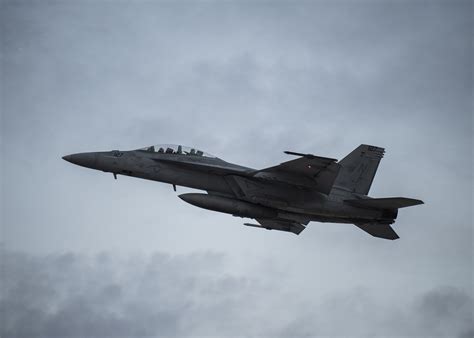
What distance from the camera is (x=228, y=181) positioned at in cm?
2789

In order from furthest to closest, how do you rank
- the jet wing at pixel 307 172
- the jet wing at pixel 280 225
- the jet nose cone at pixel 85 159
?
the jet wing at pixel 280 225 → the jet nose cone at pixel 85 159 → the jet wing at pixel 307 172

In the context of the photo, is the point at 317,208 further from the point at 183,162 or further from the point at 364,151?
the point at 183,162

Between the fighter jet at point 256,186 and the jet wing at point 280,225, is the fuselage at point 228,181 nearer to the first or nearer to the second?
the fighter jet at point 256,186

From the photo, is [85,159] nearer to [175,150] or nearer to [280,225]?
[175,150]

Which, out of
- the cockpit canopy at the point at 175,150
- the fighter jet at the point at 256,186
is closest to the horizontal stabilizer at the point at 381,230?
the fighter jet at the point at 256,186

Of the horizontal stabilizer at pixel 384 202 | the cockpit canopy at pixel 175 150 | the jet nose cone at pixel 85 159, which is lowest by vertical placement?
the horizontal stabilizer at pixel 384 202

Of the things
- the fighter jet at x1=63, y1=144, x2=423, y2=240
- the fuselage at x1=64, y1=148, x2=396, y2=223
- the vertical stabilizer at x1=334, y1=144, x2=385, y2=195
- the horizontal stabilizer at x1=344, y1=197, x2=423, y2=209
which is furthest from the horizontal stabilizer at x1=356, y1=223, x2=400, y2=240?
the horizontal stabilizer at x1=344, y1=197, x2=423, y2=209

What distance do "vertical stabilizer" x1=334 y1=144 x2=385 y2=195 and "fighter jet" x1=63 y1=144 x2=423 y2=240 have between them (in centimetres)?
7

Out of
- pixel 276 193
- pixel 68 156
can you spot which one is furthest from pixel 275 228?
pixel 68 156

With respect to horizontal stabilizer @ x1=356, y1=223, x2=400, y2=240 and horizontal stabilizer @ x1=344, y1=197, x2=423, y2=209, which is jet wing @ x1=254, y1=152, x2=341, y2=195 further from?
horizontal stabilizer @ x1=356, y1=223, x2=400, y2=240

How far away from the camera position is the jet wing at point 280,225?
30.5 meters

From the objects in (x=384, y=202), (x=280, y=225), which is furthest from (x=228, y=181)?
(x=384, y=202)

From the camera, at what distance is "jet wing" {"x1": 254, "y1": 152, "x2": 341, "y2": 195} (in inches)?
1021

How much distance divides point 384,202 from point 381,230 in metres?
2.97
